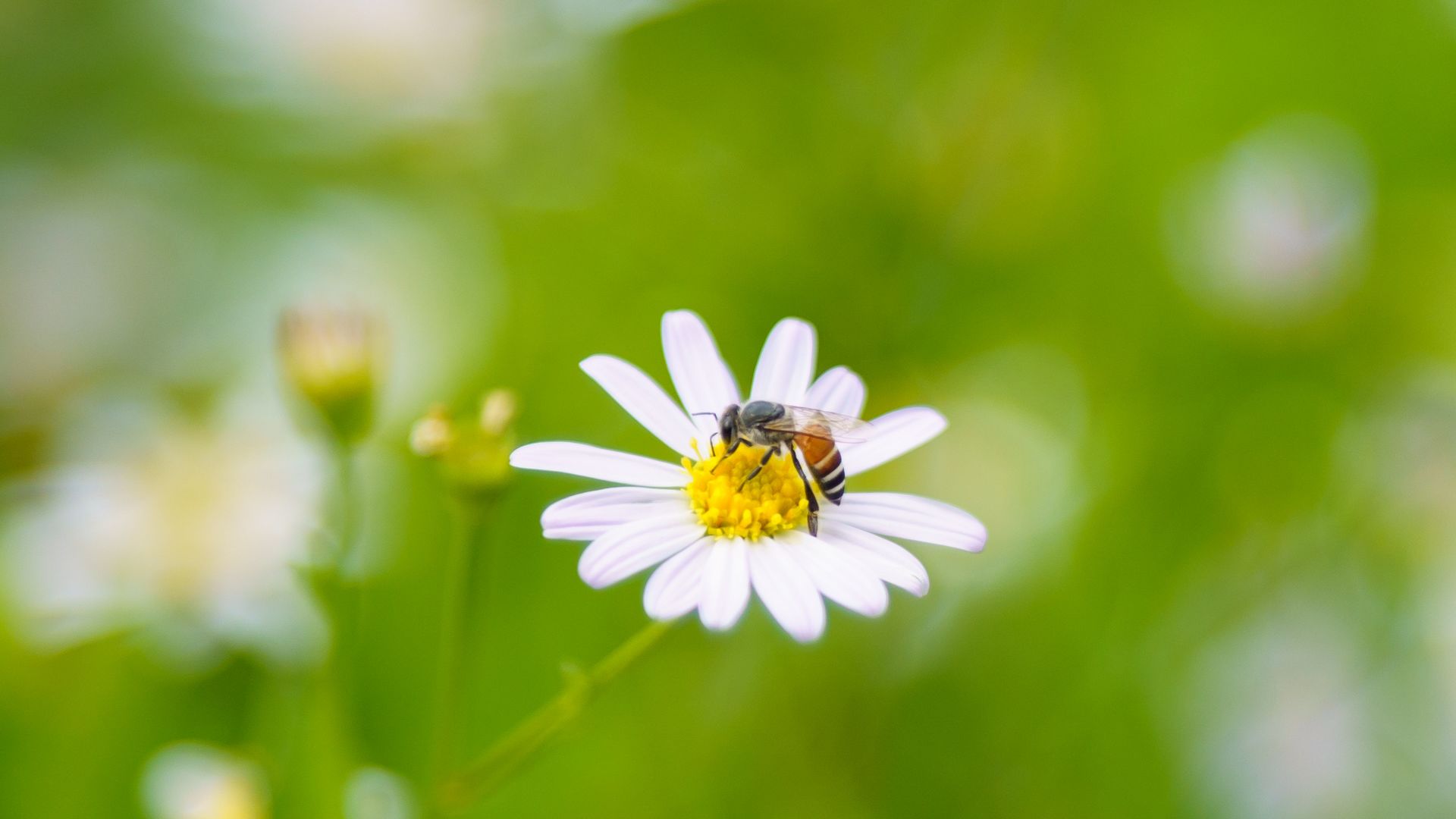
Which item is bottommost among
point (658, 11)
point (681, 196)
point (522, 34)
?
point (681, 196)

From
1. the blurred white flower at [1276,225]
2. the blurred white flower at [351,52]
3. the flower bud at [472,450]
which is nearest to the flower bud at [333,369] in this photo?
the flower bud at [472,450]

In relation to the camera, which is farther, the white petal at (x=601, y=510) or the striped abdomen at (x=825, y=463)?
the striped abdomen at (x=825, y=463)

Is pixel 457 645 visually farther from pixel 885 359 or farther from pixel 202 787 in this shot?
pixel 885 359

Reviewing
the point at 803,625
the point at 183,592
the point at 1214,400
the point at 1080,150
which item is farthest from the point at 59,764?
the point at 1080,150

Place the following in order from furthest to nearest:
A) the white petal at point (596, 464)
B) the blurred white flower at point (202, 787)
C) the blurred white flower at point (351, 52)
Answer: the blurred white flower at point (351, 52), the blurred white flower at point (202, 787), the white petal at point (596, 464)

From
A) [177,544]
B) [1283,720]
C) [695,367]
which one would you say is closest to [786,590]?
[695,367]

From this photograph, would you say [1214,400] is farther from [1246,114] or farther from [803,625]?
[803,625]

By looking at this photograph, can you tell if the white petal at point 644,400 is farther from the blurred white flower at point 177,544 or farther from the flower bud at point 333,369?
the blurred white flower at point 177,544
